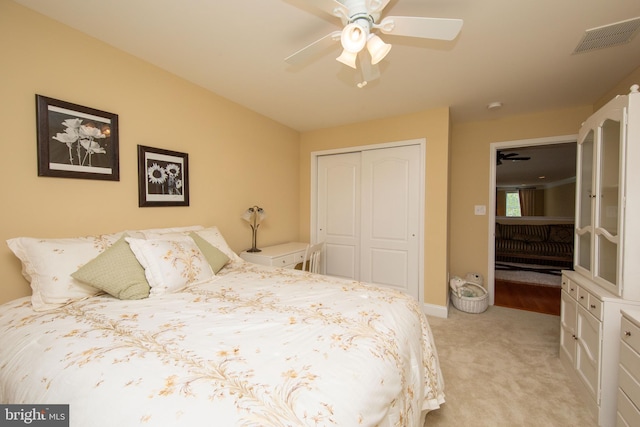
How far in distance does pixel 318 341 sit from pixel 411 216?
2.45m

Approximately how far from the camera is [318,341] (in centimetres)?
102

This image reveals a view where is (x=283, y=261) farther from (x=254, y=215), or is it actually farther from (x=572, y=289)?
(x=572, y=289)

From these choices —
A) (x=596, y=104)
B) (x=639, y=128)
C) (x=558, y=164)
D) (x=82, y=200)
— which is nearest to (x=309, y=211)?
(x=82, y=200)

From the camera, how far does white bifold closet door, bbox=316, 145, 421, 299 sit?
3146 mm

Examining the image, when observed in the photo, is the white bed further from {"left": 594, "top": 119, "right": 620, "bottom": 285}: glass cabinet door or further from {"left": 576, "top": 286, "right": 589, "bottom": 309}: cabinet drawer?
{"left": 594, "top": 119, "right": 620, "bottom": 285}: glass cabinet door

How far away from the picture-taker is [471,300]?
120 inches

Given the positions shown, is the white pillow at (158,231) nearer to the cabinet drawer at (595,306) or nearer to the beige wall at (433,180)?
the beige wall at (433,180)

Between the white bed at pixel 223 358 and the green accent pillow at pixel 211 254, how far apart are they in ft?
1.32

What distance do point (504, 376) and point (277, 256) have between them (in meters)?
2.14

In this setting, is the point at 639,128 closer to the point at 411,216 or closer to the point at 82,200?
the point at 411,216

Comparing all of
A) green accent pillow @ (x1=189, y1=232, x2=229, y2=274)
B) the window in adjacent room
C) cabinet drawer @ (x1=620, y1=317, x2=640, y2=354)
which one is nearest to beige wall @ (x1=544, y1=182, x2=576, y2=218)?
the window in adjacent room

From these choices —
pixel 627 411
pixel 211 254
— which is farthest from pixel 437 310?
pixel 211 254

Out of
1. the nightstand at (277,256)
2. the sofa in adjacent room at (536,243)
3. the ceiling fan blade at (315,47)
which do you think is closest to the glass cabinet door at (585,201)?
the ceiling fan blade at (315,47)

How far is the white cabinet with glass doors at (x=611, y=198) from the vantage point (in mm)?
1442
